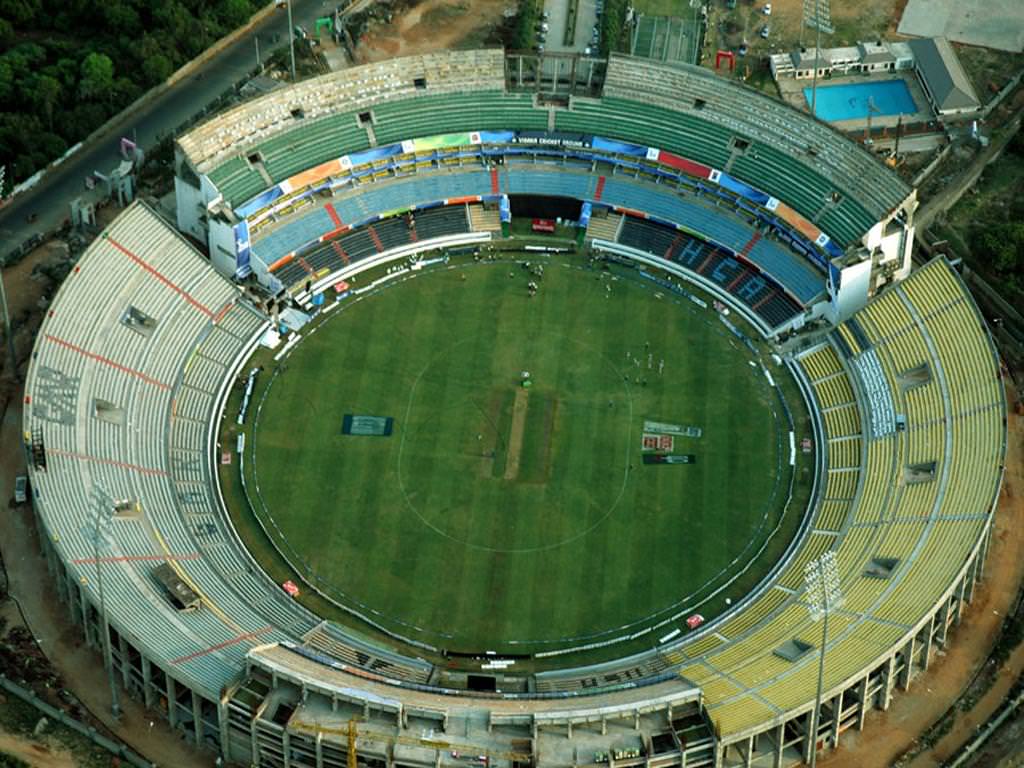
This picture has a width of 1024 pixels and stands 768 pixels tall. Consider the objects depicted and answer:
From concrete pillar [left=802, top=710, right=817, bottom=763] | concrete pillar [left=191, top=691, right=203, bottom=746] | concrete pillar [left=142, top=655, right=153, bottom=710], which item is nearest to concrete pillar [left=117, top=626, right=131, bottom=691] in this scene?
concrete pillar [left=142, top=655, right=153, bottom=710]

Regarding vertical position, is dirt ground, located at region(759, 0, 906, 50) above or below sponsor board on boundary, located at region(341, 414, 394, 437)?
above

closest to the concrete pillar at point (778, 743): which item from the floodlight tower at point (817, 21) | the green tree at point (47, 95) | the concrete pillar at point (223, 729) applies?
the concrete pillar at point (223, 729)

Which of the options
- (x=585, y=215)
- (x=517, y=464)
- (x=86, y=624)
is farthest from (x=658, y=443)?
(x=86, y=624)

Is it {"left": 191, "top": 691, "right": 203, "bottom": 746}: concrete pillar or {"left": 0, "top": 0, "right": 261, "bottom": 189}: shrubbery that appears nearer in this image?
{"left": 191, "top": 691, "right": 203, "bottom": 746}: concrete pillar

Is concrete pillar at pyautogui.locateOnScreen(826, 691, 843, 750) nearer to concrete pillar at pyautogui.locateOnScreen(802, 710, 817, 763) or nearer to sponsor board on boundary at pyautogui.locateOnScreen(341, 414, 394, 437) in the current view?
concrete pillar at pyautogui.locateOnScreen(802, 710, 817, 763)

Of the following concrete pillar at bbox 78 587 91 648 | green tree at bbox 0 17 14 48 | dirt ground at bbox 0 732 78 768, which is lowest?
dirt ground at bbox 0 732 78 768

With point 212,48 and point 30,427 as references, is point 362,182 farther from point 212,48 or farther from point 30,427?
point 30,427

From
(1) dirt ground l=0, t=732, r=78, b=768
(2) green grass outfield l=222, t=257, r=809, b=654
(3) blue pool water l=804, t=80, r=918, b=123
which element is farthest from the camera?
(3) blue pool water l=804, t=80, r=918, b=123

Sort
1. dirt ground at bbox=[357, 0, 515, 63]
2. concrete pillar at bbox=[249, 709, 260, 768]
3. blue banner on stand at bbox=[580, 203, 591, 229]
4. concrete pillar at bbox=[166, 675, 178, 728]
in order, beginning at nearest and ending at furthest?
concrete pillar at bbox=[249, 709, 260, 768] < concrete pillar at bbox=[166, 675, 178, 728] < blue banner on stand at bbox=[580, 203, 591, 229] < dirt ground at bbox=[357, 0, 515, 63]
